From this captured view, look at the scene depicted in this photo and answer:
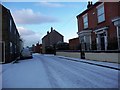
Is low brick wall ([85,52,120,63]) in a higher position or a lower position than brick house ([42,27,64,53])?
lower

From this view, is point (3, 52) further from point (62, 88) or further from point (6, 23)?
point (62, 88)

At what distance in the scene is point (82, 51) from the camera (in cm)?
2839

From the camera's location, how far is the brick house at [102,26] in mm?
21708

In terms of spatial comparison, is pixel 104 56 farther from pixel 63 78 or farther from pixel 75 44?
pixel 75 44

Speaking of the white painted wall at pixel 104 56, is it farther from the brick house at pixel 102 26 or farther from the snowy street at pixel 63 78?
the snowy street at pixel 63 78

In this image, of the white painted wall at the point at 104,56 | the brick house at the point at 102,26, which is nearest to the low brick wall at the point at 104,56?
the white painted wall at the point at 104,56

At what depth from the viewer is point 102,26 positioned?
27016 millimetres

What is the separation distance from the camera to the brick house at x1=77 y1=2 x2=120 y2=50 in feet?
71.2

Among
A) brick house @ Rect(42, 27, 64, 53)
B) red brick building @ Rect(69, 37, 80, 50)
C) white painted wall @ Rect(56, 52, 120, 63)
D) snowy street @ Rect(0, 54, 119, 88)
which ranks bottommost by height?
snowy street @ Rect(0, 54, 119, 88)

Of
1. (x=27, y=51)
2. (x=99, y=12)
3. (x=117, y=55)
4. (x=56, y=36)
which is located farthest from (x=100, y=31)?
(x=56, y=36)

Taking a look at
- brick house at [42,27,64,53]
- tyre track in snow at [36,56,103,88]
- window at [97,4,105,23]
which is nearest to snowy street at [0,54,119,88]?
tyre track in snow at [36,56,103,88]

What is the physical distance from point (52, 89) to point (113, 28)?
17.0 m

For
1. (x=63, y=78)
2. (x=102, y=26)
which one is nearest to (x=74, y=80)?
(x=63, y=78)

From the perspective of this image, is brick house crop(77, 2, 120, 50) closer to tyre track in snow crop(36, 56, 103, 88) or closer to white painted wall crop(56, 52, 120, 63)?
white painted wall crop(56, 52, 120, 63)
